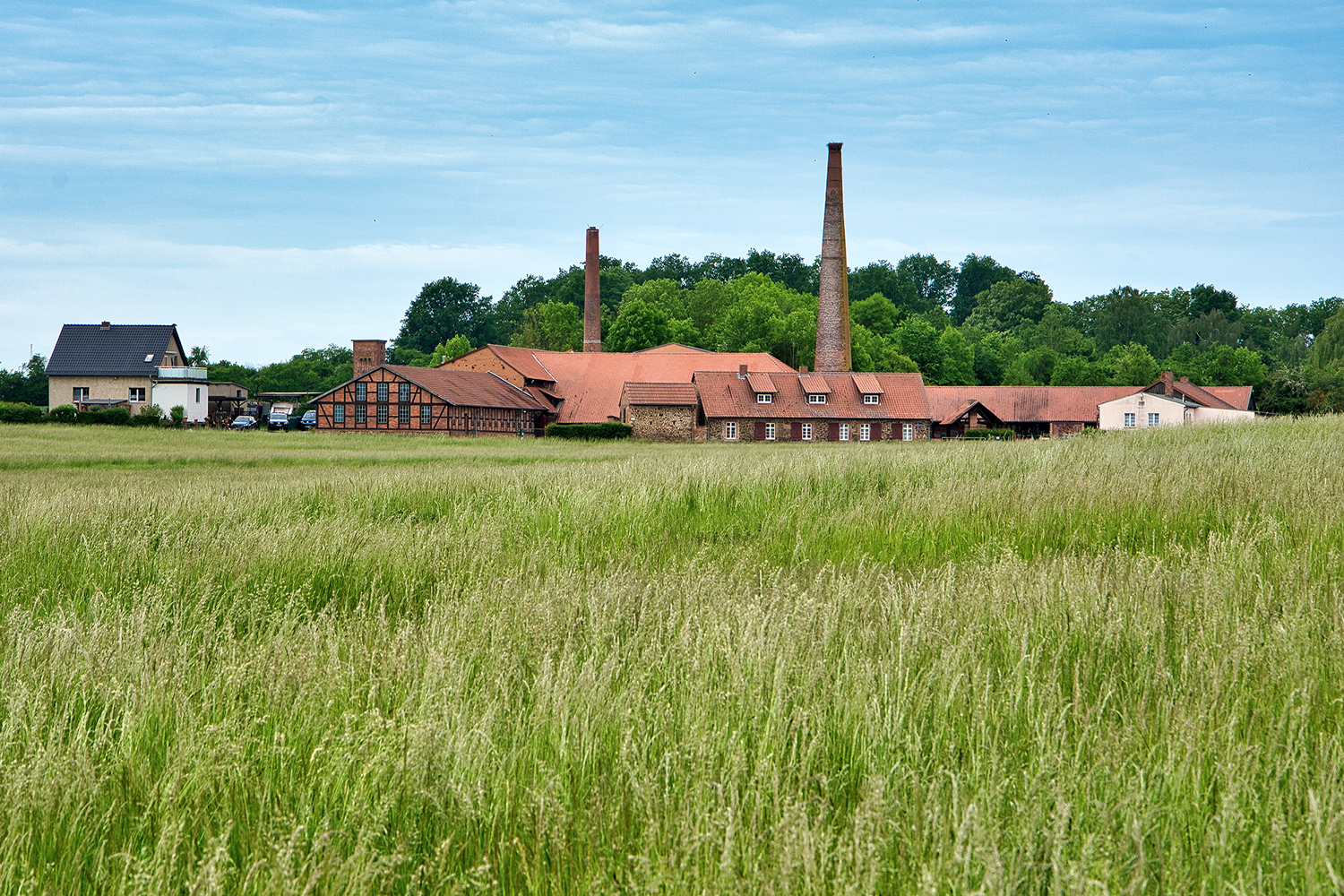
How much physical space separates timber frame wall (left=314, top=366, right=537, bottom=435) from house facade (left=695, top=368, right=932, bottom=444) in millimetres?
12986

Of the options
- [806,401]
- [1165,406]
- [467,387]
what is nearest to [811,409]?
[806,401]

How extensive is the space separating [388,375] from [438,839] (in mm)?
61333

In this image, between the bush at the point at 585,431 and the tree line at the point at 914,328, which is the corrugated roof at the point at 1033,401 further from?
the bush at the point at 585,431

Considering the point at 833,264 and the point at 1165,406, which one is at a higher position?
the point at 833,264

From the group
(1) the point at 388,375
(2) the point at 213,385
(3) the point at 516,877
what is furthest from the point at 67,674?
(2) the point at 213,385

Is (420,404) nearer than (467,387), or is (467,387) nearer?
(420,404)

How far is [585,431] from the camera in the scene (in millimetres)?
57250

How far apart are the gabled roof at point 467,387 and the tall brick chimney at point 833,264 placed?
1936cm

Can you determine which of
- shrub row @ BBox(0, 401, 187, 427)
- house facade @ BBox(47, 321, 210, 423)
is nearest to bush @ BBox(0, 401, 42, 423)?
shrub row @ BBox(0, 401, 187, 427)

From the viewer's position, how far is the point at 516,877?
2.76 metres

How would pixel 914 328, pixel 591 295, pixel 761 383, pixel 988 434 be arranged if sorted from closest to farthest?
1. pixel 988 434
2. pixel 761 383
3. pixel 591 295
4. pixel 914 328

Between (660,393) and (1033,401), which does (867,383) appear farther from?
(1033,401)

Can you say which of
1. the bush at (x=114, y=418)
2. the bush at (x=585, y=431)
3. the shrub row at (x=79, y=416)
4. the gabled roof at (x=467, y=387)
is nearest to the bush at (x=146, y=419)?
the shrub row at (x=79, y=416)

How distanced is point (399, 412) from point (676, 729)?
198 feet
